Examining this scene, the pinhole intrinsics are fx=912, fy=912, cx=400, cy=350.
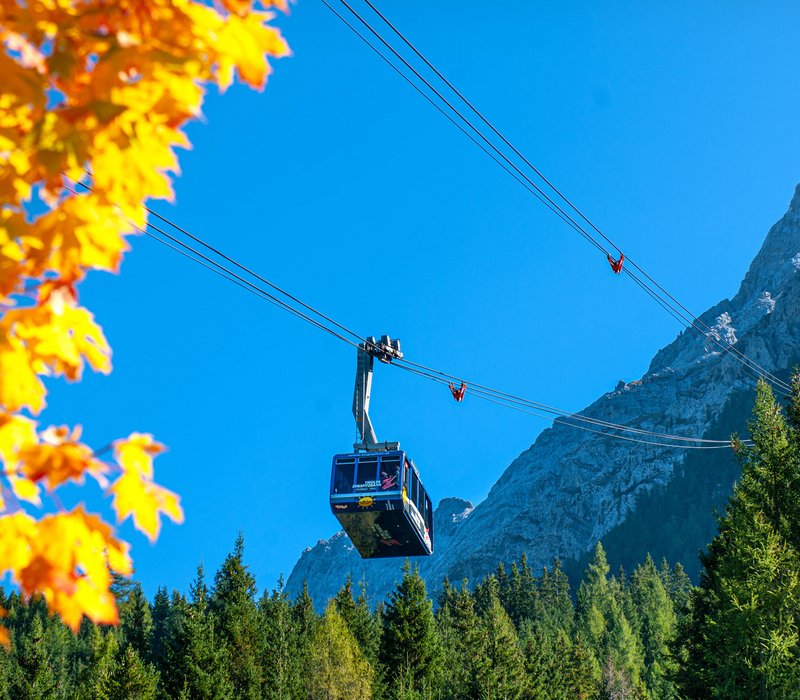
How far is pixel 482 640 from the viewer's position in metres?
59.7

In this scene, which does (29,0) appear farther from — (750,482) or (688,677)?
(688,677)

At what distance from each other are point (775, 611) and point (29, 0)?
32039 mm

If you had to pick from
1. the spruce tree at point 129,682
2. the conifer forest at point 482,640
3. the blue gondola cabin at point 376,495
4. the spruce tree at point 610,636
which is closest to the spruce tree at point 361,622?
the conifer forest at point 482,640

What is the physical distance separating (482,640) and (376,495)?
39278 millimetres

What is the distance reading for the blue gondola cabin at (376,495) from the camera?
24031 mm

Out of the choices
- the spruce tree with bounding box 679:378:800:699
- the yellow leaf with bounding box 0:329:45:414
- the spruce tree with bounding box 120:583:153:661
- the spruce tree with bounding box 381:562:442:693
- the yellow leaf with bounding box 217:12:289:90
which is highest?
the spruce tree with bounding box 120:583:153:661

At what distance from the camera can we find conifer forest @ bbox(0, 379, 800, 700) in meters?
30.3

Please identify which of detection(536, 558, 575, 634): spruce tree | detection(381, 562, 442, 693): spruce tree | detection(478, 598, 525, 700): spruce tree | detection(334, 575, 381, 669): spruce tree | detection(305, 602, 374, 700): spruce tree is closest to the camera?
detection(305, 602, 374, 700): spruce tree

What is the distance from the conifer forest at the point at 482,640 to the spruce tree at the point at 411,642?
9 cm

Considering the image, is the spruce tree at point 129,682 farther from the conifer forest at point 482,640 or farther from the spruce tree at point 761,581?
the spruce tree at point 761,581

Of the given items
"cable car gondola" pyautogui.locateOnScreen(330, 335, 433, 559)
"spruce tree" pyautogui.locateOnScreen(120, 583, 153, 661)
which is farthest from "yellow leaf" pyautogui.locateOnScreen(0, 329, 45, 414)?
"spruce tree" pyautogui.locateOnScreen(120, 583, 153, 661)

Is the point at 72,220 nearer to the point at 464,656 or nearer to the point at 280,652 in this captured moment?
the point at 280,652

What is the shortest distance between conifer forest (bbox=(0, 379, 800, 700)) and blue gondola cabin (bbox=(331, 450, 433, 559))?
944 cm

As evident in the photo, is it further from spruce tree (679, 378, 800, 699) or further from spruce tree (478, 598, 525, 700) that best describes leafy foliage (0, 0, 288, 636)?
spruce tree (478, 598, 525, 700)
